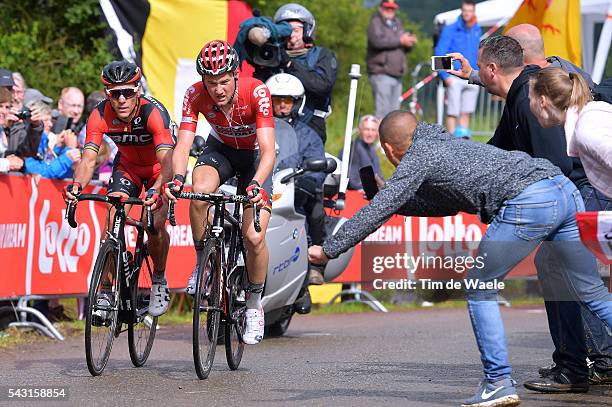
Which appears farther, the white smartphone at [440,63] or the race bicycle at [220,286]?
the white smartphone at [440,63]

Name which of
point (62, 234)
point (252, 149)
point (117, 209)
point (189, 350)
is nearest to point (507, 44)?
point (252, 149)

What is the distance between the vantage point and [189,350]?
41.2ft

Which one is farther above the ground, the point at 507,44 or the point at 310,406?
the point at 507,44

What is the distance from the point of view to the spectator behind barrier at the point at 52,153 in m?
14.0

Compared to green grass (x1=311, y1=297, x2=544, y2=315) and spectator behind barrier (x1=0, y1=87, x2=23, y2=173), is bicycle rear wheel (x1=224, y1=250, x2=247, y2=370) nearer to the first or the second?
spectator behind barrier (x1=0, y1=87, x2=23, y2=173)

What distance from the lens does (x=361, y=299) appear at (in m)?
18.0

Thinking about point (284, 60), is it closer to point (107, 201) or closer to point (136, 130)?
point (136, 130)

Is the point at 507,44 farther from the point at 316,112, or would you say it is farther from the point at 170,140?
the point at 316,112

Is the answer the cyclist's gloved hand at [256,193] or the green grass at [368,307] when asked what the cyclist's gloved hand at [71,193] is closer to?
the cyclist's gloved hand at [256,193]

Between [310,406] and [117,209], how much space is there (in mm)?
2755

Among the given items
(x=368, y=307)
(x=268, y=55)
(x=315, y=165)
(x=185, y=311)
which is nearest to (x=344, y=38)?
(x=368, y=307)

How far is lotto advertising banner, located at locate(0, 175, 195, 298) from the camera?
13.0 meters

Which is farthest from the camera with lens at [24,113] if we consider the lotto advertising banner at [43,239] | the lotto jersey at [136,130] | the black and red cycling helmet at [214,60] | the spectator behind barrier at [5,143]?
the black and red cycling helmet at [214,60]

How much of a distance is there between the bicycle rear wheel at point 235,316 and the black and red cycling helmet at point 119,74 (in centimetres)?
161
